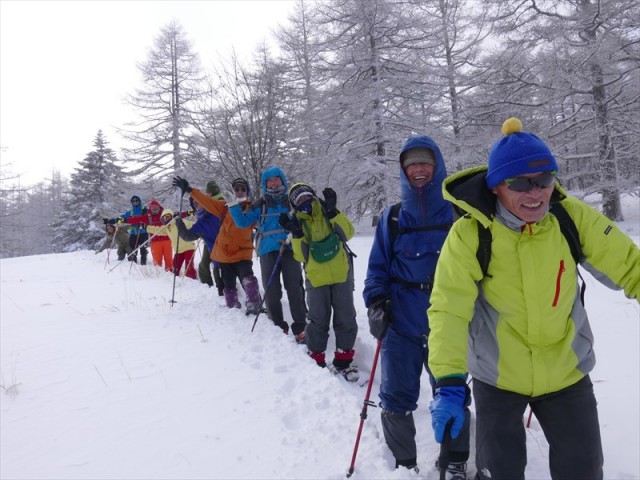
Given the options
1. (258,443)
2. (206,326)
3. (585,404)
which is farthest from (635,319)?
(206,326)

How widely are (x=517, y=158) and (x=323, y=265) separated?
2868 millimetres

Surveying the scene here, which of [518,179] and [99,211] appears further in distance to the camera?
[99,211]

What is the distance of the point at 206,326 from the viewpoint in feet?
17.1

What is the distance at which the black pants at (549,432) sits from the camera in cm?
176

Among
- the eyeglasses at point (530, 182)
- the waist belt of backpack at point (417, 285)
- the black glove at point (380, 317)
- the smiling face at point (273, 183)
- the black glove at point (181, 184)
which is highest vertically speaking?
the black glove at point (181, 184)

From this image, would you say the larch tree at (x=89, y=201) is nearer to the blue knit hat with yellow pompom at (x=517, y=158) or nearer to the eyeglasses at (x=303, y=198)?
the eyeglasses at (x=303, y=198)

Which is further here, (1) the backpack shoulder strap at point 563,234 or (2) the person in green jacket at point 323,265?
(2) the person in green jacket at point 323,265

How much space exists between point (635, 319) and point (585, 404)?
4051 millimetres

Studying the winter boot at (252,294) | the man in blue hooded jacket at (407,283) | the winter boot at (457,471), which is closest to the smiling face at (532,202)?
the man in blue hooded jacket at (407,283)

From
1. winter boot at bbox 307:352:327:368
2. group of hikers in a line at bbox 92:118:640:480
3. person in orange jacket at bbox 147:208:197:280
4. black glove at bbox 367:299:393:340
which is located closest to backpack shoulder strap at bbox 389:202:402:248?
black glove at bbox 367:299:393:340

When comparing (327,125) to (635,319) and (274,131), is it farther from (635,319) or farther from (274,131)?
(635,319)

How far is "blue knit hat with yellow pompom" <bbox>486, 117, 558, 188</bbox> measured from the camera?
1715 millimetres

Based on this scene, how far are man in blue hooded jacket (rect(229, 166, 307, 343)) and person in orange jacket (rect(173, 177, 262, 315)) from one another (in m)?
0.34

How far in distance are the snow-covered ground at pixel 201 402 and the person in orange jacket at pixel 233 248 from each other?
0.47m
